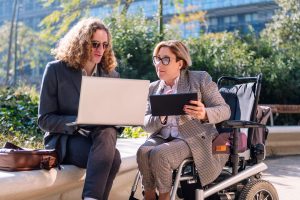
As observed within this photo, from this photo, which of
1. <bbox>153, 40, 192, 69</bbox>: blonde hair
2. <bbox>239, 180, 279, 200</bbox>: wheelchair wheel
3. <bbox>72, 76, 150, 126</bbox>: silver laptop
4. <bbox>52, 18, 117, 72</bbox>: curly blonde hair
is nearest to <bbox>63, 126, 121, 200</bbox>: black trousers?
<bbox>72, 76, 150, 126</bbox>: silver laptop

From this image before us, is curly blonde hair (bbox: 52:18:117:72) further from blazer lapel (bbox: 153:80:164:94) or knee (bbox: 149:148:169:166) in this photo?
knee (bbox: 149:148:169:166)

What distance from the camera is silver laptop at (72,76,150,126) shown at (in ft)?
11.0

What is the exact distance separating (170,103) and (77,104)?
2.45 ft

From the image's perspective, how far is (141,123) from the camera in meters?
3.60

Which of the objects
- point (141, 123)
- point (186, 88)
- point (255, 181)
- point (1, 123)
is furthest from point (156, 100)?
point (1, 123)

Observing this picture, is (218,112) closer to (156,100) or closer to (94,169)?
(156,100)

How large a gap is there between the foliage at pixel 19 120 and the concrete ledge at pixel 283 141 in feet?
→ 13.1

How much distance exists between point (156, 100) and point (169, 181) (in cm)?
60

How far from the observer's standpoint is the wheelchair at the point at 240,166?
13.1 ft

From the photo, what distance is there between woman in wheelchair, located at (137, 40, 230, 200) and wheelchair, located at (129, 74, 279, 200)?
0.25ft

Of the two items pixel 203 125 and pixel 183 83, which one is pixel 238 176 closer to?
pixel 203 125

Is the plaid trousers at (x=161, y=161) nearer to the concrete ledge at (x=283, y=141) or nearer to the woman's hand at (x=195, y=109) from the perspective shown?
the woman's hand at (x=195, y=109)

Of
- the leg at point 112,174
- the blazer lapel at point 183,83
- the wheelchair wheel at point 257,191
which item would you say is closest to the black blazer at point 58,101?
the leg at point 112,174

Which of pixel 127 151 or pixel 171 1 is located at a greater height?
pixel 171 1
